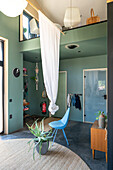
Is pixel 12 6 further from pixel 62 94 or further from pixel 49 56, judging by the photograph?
pixel 62 94

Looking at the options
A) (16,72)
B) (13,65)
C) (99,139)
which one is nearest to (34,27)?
(13,65)

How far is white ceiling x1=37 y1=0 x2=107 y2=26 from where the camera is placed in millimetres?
4125

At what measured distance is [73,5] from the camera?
14.3 ft

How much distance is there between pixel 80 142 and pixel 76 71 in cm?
270

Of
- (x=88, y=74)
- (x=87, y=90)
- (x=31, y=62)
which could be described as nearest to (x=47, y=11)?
(x=31, y=62)

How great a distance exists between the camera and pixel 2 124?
11.5 ft

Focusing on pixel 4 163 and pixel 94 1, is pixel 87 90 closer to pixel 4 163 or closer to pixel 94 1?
pixel 94 1

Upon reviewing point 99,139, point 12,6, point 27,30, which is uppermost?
point 27,30

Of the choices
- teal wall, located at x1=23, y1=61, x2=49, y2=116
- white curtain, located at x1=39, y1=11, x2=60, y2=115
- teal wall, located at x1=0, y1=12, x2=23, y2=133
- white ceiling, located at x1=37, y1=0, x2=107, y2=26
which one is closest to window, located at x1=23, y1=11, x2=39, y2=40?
teal wall, located at x1=0, y1=12, x2=23, y2=133

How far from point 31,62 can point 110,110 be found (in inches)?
190

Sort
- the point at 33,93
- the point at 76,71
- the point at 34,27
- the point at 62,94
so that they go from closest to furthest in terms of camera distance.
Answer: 1. the point at 34,27
2. the point at 76,71
3. the point at 62,94
4. the point at 33,93

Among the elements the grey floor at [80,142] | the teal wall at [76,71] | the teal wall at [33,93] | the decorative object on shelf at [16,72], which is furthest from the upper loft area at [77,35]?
the grey floor at [80,142]

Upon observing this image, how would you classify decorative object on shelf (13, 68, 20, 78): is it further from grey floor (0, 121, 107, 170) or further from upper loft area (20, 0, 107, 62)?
grey floor (0, 121, 107, 170)

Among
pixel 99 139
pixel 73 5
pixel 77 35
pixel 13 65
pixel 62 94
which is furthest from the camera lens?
pixel 62 94
